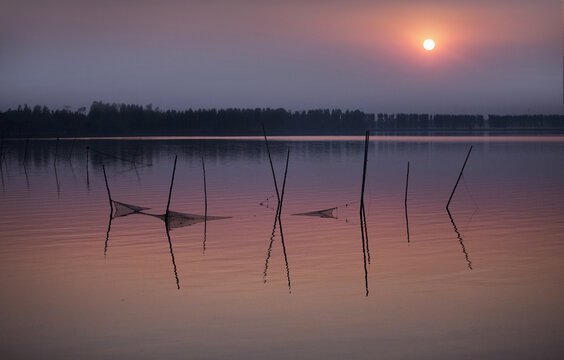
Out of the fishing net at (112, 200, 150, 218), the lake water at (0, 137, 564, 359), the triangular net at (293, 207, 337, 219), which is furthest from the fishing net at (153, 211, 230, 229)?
the triangular net at (293, 207, 337, 219)

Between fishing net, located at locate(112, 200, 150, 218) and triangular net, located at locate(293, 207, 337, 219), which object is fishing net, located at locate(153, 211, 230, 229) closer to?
fishing net, located at locate(112, 200, 150, 218)

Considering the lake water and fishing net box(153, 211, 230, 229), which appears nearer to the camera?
the lake water

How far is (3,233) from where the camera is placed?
15.2m

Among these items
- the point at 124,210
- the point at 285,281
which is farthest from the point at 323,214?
the point at 285,281

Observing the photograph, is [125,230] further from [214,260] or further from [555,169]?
[555,169]

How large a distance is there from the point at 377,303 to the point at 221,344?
8.34 ft

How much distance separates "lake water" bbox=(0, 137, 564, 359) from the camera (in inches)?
291

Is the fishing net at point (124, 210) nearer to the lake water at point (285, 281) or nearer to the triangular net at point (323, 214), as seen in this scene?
the lake water at point (285, 281)

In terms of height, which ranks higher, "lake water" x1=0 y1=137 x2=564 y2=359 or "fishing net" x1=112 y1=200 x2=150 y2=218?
"fishing net" x1=112 y1=200 x2=150 y2=218

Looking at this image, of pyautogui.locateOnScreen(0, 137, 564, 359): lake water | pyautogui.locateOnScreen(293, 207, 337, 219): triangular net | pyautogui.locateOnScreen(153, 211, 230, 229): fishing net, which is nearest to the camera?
pyautogui.locateOnScreen(0, 137, 564, 359): lake water

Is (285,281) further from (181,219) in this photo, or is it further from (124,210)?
(124,210)

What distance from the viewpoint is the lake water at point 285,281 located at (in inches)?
291

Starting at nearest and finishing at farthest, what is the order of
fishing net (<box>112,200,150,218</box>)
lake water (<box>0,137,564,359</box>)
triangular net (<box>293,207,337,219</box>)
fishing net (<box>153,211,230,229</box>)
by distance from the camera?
1. lake water (<box>0,137,564,359</box>)
2. fishing net (<box>153,211,230,229</box>)
3. triangular net (<box>293,207,337,219</box>)
4. fishing net (<box>112,200,150,218</box>)

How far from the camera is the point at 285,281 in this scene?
10.2 m
